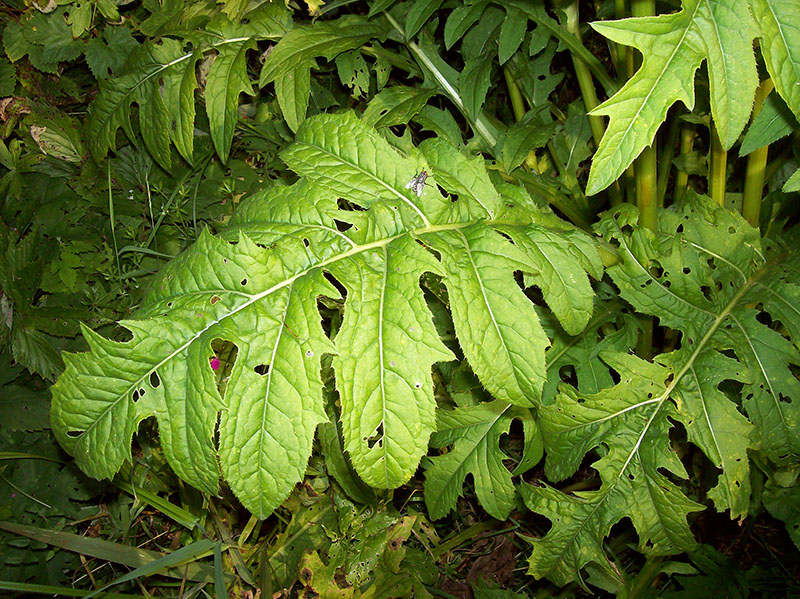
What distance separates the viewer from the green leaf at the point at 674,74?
1.16 m

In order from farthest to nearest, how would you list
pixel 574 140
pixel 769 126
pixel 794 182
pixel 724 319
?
pixel 574 140
pixel 724 319
pixel 769 126
pixel 794 182

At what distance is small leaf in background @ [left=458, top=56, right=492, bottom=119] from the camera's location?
210cm

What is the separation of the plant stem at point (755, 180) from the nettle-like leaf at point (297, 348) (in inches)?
31.7

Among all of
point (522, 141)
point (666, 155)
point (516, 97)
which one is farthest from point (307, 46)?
point (666, 155)

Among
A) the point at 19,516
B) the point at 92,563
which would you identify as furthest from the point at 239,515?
the point at 19,516

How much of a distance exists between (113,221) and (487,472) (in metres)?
1.73

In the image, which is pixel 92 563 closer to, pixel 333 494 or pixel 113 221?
pixel 333 494

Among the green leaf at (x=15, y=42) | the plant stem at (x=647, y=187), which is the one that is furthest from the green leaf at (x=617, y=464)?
the green leaf at (x=15, y=42)

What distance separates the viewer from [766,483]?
1782mm

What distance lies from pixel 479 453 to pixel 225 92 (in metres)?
1.39

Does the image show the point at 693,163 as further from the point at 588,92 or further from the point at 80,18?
the point at 80,18

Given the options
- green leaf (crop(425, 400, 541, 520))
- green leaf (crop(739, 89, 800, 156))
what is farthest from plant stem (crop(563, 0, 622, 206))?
green leaf (crop(425, 400, 541, 520))

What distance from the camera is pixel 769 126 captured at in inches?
59.1

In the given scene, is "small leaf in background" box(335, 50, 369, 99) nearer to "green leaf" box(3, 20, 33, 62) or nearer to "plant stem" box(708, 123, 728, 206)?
"plant stem" box(708, 123, 728, 206)
